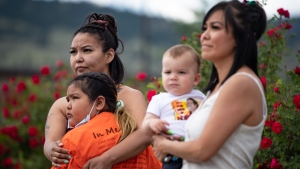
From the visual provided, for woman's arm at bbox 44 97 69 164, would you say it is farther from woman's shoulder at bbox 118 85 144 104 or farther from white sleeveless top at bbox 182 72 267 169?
white sleeveless top at bbox 182 72 267 169

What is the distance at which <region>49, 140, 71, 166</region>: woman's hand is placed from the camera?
4129 mm

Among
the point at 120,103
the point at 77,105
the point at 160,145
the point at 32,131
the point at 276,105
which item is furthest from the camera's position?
the point at 32,131

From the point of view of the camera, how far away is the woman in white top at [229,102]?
329 centimetres

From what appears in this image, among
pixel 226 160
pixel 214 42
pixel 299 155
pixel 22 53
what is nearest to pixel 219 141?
pixel 226 160

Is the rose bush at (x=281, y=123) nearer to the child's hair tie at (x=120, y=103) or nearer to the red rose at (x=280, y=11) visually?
the red rose at (x=280, y=11)

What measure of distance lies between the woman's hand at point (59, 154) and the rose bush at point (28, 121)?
163 inches

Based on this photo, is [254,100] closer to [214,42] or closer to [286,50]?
[214,42]

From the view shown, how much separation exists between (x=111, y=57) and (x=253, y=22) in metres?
1.51

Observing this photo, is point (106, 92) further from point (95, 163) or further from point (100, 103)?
point (95, 163)

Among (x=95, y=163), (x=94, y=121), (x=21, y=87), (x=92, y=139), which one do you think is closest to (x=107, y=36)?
(x=94, y=121)

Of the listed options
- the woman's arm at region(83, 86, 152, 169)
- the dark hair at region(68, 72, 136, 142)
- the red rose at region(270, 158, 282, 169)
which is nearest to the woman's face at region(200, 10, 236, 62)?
the woman's arm at region(83, 86, 152, 169)

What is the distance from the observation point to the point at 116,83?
4703 millimetres

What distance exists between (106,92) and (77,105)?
0.71ft

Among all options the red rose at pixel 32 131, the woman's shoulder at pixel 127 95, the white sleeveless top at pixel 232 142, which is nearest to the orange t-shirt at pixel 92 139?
the woman's shoulder at pixel 127 95
